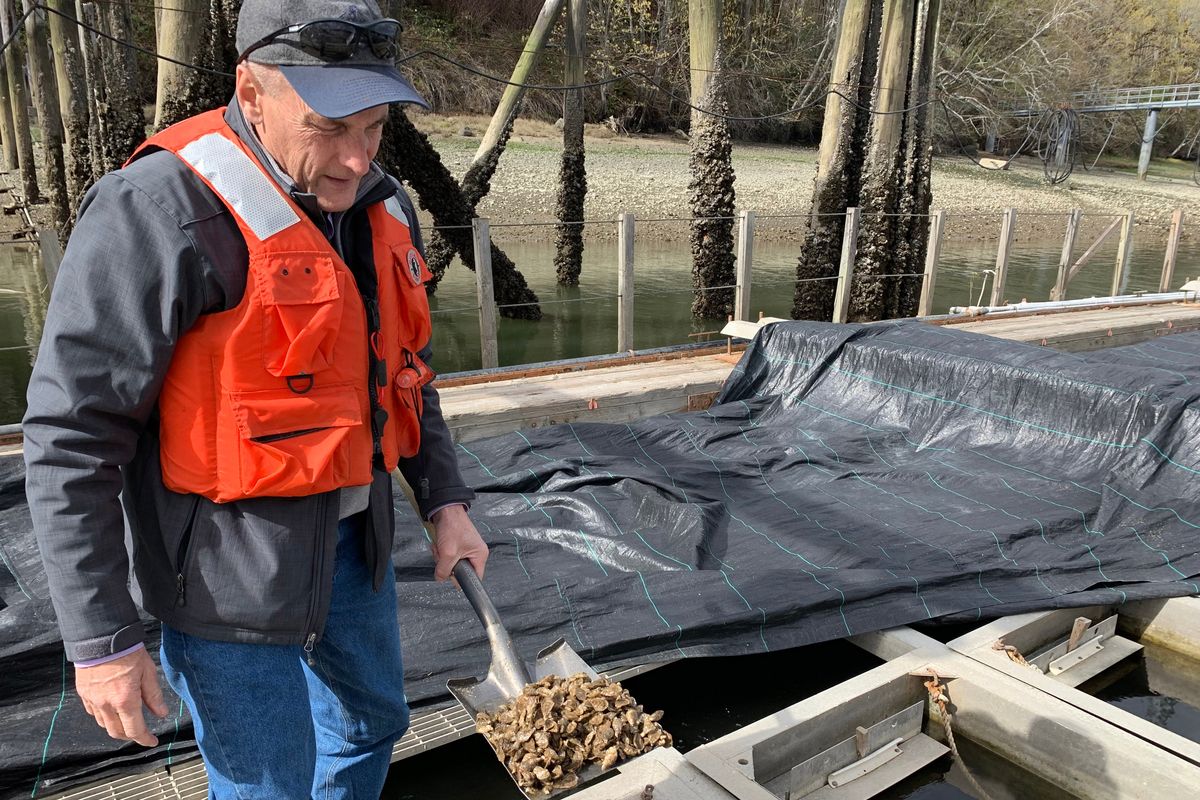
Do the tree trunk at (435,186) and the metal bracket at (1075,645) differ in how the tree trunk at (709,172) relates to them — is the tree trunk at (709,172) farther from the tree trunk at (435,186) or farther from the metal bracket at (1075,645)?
the metal bracket at (1075,645)

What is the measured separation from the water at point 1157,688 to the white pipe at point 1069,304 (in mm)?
5239

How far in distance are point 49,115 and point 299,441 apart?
15.6 m

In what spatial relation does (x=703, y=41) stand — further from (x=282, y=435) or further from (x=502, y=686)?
(x=282, y=435)

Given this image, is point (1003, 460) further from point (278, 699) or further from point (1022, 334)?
point (278, 699)

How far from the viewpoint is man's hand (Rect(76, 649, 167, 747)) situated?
4.27 ft

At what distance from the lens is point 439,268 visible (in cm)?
1077

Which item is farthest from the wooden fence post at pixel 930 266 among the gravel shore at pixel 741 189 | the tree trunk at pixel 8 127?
the tree trunk at pixel 8 127

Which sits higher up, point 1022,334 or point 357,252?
point 357,252

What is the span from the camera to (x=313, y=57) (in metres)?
1.29

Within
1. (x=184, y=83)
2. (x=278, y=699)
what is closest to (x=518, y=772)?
(x=278, y=699)

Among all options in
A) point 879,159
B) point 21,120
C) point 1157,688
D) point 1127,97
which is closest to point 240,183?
point 1157,688

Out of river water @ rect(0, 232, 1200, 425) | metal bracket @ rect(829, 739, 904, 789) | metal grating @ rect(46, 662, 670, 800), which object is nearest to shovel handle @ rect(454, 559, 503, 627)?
metal grating @ rect(46, 662, 670, 800)

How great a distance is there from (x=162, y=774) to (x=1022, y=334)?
23.0ft

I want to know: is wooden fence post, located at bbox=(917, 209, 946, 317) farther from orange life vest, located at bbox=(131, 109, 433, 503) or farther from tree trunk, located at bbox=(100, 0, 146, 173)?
orange life vest, located at bbox=(131, 109, 433, 503)
